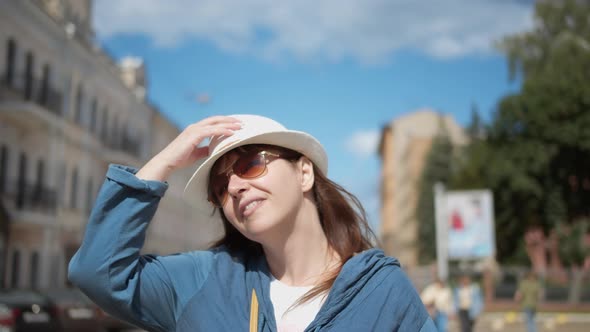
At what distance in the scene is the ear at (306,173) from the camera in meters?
2.47

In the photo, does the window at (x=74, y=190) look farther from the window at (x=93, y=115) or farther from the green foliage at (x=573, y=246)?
the green foliage at (x=573, y=246)

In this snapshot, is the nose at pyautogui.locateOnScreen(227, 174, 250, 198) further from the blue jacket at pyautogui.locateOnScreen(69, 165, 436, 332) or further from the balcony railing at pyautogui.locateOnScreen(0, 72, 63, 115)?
the balcony railing at pyautogui.locateOnScreen(0, 72, 63, 115)

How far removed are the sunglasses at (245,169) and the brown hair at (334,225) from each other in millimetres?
133

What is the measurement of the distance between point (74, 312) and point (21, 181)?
1212 cm

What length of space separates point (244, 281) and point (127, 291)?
0.39 metres

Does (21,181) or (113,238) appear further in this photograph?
(21,181)

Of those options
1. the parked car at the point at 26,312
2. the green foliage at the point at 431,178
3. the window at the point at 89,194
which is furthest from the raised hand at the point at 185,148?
the green foliage at the point at 431,178

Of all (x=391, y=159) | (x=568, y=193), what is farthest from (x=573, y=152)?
(x=391, y=159)

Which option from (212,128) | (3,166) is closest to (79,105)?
(3,166)

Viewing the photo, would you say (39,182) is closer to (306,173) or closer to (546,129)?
(546,129)

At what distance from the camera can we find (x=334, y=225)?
2531 mm

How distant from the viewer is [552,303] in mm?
36781

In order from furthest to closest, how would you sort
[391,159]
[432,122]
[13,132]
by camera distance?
[391,159] < [432,122] < [13,132]

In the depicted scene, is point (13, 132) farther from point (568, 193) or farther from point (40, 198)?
point (568, 193)
